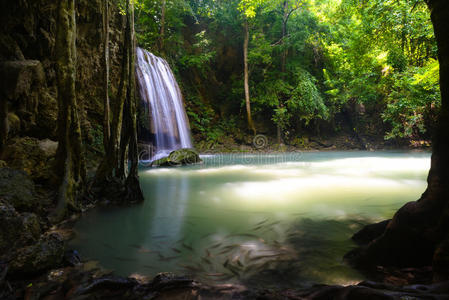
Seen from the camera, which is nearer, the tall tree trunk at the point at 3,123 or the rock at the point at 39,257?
the rock at the point at 39,257

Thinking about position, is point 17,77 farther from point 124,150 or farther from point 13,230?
point 13,230

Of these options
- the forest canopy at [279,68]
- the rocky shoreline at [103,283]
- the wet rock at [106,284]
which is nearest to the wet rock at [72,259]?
the rocky shoreline at [103,283]

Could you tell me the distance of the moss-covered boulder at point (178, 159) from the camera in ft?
36.5

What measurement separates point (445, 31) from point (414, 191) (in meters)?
5.13

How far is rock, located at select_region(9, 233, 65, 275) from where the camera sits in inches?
83.9

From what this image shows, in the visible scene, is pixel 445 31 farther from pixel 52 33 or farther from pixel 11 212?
pixel 52 33

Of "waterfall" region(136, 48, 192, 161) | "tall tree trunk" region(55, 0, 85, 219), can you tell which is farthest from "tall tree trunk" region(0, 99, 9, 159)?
"waterfall" region(136, 48, 192, 161)

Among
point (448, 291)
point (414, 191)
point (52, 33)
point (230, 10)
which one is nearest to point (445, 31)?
point (448, 291)

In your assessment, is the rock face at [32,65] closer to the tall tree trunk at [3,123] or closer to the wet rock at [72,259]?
the tall tree trunk at [3,123]

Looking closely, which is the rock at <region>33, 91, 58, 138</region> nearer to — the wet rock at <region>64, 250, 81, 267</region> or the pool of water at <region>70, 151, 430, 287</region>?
the pool of water at <region>70, 151, 430, 287</region>

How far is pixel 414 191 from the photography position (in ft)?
19.3

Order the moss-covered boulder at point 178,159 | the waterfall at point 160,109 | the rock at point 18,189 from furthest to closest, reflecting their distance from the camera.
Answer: the waterfall at point 160,109 → the moss-covered boulder at point 178,159 → the rock at point 18,189

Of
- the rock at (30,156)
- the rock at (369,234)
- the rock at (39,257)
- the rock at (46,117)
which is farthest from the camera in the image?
the rock at (46,117)

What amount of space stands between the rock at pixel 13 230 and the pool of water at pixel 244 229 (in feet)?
1.96
